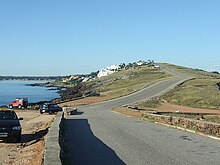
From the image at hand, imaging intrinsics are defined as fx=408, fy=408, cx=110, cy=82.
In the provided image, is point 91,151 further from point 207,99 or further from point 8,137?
point 207,99

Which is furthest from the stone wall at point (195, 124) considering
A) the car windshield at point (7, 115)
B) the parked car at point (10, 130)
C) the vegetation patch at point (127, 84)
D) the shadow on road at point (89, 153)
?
the vegetation patch at point (127, 84)

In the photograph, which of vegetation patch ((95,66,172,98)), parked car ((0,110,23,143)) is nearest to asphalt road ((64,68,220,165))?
parked car ((0,110,23,143))

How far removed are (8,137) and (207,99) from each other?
47.6m

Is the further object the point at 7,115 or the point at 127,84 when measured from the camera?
the point at 127,84

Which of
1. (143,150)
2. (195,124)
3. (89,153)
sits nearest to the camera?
(89,153)

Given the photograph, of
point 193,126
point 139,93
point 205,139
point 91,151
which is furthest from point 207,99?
point 91,151

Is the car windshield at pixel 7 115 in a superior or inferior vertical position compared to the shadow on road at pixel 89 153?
superior

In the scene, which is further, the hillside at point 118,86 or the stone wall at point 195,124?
the hillside at point 118,86

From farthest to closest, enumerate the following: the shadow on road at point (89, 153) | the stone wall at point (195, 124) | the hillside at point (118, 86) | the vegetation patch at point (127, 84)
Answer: the vegetation patch at point (127, 84), the hillside at point (118, 86), the stone wall at point (195, 124), the shadow on road at point (89, 153)

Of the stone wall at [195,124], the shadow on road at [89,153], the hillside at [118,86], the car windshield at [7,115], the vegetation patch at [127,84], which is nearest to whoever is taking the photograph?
the shadow on road at [89,153]

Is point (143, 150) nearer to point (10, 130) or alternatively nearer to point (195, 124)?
A: point (10, 130)

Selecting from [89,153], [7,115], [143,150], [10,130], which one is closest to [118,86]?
[7,115]

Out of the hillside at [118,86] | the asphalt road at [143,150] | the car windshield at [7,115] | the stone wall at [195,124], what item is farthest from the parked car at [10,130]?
the hillside at [118,86]

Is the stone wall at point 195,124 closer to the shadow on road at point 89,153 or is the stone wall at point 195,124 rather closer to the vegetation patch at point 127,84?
the shadow on road at point 89,153
